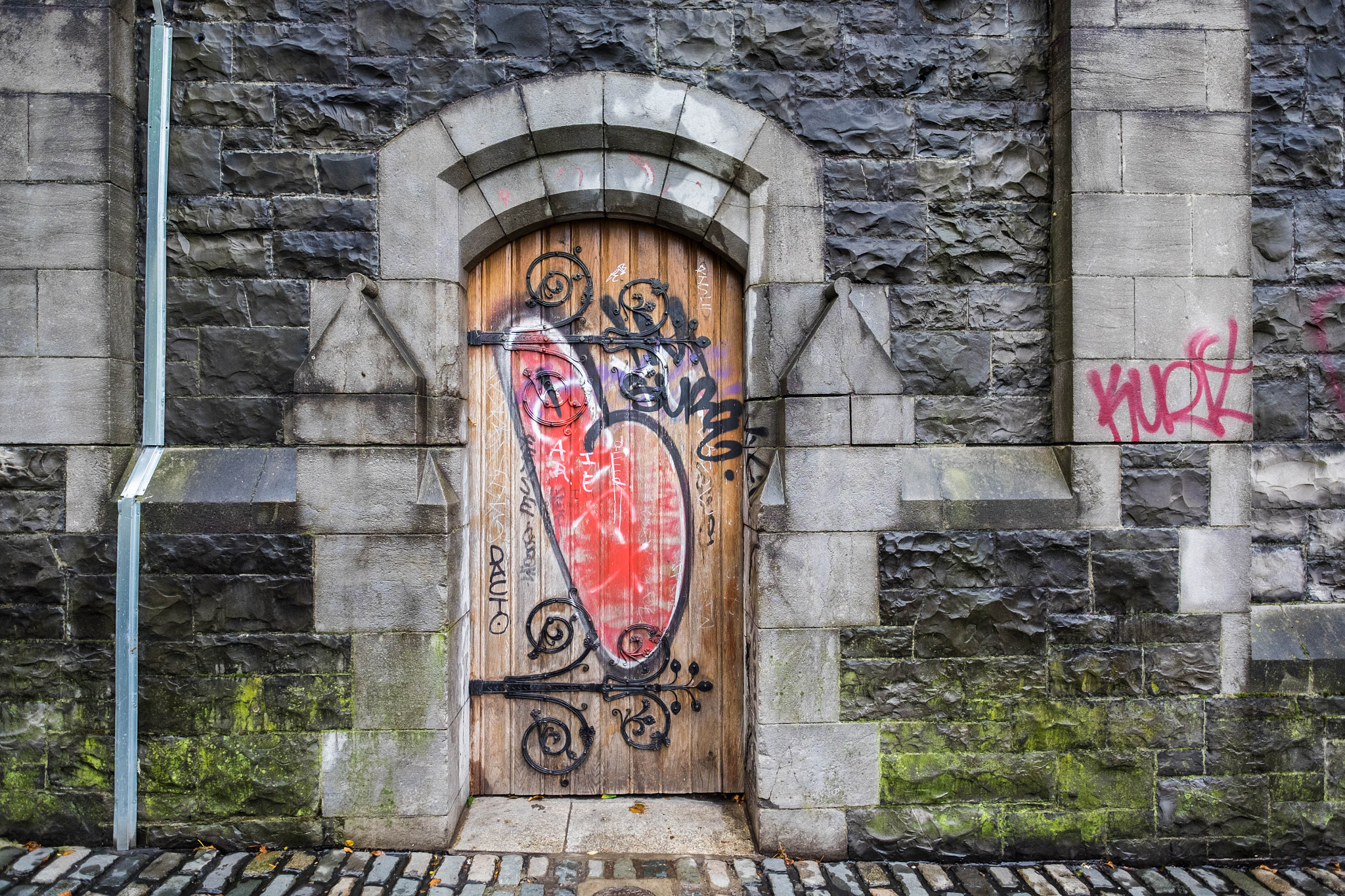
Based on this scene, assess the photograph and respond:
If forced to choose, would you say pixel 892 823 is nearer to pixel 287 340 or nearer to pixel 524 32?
pixel 287 340

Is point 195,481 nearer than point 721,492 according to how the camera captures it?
Yes

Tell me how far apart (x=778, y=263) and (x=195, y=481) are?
2685 mm

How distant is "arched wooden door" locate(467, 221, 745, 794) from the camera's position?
3.44 m

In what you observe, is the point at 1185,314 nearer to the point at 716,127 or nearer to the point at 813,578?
the point at 813,578

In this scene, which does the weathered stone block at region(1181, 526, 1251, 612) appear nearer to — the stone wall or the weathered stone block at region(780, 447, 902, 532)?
the stone wall

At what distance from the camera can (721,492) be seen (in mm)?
3469

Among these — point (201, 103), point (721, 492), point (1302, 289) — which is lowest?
point (721, 492)

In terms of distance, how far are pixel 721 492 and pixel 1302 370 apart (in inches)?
105

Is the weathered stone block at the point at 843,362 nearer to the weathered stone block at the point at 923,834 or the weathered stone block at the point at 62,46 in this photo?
the weathered stone block at the point at 923,834

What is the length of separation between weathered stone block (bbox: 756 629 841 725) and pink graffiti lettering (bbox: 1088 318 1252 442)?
159 cm

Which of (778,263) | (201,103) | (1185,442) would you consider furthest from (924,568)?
(201,103)

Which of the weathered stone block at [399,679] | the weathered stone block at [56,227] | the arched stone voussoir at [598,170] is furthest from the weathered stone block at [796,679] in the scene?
the weathered stone block at [56,227]

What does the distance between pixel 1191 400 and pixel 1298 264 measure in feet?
2.80

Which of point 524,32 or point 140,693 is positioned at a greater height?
point 524,32
